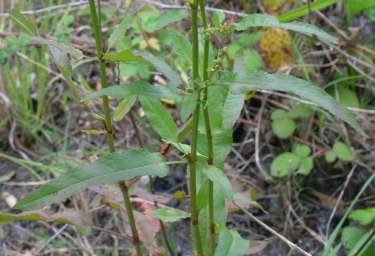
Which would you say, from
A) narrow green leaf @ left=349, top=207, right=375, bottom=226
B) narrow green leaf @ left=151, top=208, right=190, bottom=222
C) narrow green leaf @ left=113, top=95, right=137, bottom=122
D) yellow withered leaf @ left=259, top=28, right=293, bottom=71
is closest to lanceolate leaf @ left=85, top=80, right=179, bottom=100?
narrow green leaf @ left=113, top=95, right=137, bottom=122

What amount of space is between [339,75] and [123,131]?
654mm

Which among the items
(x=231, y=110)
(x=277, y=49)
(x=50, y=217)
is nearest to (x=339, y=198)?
(x=277, y=49)

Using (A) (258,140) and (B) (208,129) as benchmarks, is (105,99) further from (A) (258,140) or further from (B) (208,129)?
(A) (258,140)

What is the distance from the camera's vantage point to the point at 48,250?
1.60 metres

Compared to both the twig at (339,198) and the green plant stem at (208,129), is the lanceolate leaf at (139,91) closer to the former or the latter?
the green plant stem at (208,129)

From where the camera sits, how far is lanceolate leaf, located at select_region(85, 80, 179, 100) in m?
0.83

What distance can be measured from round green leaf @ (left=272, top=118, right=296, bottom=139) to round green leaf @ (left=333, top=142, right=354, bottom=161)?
127mm

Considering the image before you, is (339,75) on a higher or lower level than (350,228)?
higher

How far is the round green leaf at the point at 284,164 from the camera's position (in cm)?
167

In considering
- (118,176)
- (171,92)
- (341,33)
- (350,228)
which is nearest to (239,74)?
(171,92)

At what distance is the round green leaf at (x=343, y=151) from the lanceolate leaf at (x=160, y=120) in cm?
76

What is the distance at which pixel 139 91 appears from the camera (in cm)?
85

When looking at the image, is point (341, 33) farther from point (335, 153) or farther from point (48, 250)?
point (48, 250)

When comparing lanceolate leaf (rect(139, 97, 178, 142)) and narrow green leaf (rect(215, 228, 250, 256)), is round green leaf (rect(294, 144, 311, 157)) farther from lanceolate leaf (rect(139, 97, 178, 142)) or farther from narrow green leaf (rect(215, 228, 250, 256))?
lanceolate leaf (rect(139, 97, 178, 142))
